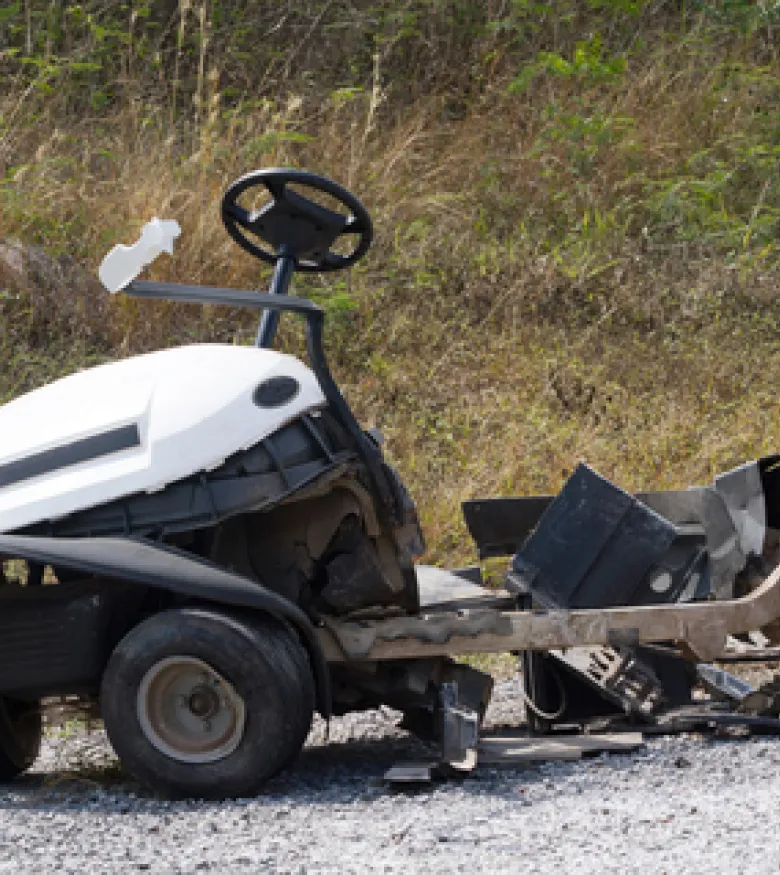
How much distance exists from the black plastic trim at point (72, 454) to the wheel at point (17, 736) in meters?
0.67

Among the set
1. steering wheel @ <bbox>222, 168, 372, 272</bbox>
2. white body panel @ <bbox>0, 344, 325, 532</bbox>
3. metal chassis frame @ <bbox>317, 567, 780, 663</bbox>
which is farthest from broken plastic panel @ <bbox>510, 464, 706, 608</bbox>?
steering wheel @ <bbox>222, 168, 372, 272</bbox>

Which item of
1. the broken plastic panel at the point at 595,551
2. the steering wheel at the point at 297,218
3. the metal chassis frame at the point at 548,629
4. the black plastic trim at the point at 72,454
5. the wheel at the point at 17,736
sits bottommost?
the wheel at the point at 17,736

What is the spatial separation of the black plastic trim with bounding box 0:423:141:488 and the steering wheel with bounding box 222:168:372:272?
0.95m

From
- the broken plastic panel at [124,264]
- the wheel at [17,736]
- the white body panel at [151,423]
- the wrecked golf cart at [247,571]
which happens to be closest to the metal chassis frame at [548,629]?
the wrecked golf cart at [247,571]

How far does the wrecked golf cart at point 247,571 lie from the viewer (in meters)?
4.15

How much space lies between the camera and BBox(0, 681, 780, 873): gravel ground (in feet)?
11.1

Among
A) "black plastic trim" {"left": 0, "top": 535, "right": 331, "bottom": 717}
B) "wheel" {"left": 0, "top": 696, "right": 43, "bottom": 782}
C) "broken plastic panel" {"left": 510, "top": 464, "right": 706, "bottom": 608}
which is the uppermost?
"black plastic trim" {"left": 0, "top": 535, "right": 331, "bottom": 717}

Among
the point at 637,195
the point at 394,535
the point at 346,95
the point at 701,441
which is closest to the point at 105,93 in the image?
the point at 346,95

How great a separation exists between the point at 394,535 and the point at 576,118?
5663mm

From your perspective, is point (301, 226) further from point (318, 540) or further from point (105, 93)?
point (105, 93)

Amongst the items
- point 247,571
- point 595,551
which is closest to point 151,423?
point 247,571

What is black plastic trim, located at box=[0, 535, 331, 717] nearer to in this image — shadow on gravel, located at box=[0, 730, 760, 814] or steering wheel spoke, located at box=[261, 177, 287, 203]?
shadow on gravel, located at box=[0, 730, 760, 814]

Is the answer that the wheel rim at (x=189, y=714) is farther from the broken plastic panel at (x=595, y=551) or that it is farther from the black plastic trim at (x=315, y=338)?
the broken plastic panel at (x=595, y=551)

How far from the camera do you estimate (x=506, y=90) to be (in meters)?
10.3
